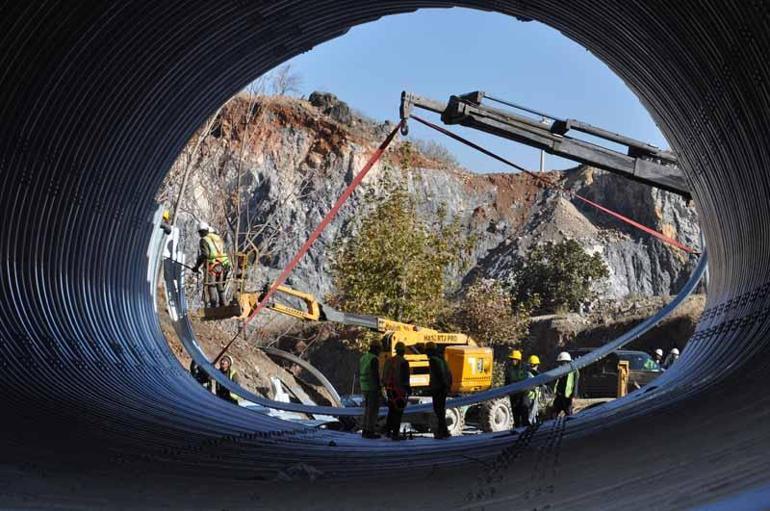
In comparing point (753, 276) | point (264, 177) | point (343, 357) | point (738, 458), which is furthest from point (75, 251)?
point (264, 177)

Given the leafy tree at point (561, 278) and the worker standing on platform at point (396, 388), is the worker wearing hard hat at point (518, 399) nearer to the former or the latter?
the worker standing on platform at point (396, 388)

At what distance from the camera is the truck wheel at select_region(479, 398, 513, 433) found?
63.5ft

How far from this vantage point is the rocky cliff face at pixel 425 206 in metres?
51.2

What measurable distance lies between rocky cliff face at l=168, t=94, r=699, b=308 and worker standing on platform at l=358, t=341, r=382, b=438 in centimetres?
3328

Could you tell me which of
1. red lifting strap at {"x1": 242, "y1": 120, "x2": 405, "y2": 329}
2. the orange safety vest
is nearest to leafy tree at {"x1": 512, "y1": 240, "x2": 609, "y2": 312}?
red lifting strap at {"x1": 242, "y1": 120, "x2": 405, "y2": 329}

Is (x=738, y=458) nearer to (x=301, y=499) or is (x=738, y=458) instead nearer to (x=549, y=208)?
(x=301, y=499)

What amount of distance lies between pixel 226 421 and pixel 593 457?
255 inches

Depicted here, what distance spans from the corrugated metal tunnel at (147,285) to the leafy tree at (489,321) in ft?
72.7

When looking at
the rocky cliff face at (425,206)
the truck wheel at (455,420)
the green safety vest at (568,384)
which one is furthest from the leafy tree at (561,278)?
the green safety vest at (568,384)

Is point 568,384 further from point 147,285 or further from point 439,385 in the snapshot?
point 147,285

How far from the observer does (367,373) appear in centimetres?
1384

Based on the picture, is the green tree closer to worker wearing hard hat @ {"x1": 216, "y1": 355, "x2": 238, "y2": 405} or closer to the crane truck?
the crane truck

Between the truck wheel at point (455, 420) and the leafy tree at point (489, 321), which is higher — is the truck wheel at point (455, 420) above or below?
below

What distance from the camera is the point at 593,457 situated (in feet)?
24.1
